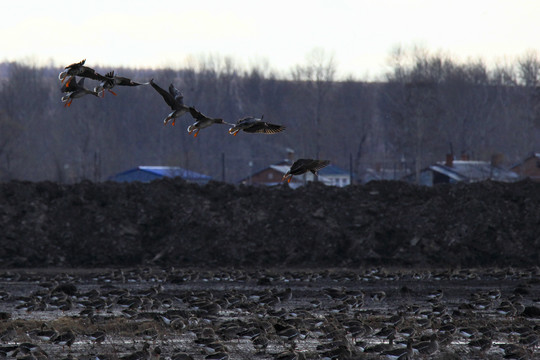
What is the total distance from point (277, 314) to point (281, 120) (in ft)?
337

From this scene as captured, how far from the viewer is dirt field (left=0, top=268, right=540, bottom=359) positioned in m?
14.5

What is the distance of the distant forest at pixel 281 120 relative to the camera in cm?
9788

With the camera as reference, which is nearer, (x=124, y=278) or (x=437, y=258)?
(x=124, y=278)

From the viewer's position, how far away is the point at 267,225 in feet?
114

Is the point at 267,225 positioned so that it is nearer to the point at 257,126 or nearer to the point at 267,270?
the point at 267,270

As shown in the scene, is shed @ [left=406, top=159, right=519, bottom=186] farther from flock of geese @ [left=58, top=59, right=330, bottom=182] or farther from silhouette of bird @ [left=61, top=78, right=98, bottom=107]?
silhouette of bird @ [left=61, top=78, right=98, bottom=107]

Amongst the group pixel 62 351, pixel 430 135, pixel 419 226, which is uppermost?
pixel 430 135

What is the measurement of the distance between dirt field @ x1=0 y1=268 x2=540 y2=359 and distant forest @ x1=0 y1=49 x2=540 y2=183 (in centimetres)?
6410

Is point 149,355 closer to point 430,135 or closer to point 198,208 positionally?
point 198,208

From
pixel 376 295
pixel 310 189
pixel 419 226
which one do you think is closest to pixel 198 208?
pixel 310 189

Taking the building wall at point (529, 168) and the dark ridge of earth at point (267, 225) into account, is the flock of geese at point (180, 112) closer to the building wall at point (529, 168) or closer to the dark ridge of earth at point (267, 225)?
the dark ridge of earth at point (267, 225)

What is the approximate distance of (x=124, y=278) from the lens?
87.6 ft

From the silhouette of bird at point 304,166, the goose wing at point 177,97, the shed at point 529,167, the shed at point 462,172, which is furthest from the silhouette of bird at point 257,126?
→ the shed at point 529,167

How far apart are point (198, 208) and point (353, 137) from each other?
301 feet
